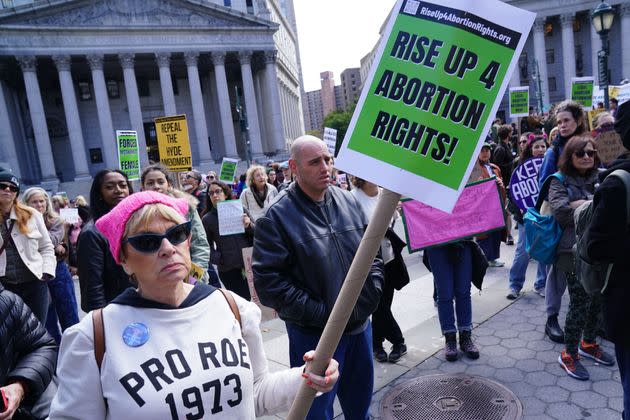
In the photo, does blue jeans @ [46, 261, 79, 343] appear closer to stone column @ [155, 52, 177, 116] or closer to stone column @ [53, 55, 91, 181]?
stone column @ [53, 55, 91, 181]

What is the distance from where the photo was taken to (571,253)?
404 cm

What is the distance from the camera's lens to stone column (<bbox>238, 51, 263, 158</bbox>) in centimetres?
3881

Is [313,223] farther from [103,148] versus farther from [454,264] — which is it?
[103,148]

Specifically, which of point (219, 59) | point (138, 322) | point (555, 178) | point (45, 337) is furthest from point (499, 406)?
point (219, 59)

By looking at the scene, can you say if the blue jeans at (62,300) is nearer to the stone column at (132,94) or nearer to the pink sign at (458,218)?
the pink sign at (458,218)

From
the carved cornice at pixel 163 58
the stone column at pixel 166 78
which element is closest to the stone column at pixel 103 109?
the carved cornice at pixel 163 58

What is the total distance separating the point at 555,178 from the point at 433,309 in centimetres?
236

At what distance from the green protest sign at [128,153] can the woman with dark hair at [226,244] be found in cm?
223

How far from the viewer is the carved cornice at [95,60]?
3393 cm

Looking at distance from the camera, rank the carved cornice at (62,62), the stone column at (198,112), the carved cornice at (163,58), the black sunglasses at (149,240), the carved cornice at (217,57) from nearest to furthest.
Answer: the black sunglasses at (149,240), the carved cornice at (62,62), the carved cornice at (163,58), the stone column at (198,112), the carved cornice at (217,57)

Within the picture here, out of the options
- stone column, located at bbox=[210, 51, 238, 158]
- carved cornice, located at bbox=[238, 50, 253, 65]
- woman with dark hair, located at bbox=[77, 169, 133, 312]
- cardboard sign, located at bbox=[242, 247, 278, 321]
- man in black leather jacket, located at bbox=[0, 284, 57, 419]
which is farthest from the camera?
carved cornice, located at bbox=[238, 50, 253, 65]

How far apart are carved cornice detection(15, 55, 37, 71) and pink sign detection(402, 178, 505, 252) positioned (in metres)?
36.9

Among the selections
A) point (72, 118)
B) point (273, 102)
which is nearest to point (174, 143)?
point (72, 118)

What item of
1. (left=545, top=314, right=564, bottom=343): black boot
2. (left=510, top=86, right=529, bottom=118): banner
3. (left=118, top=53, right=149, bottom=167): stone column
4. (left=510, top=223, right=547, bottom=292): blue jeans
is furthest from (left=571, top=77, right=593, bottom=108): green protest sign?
(left=118, top=53, right=149, bottom=167): stone column
